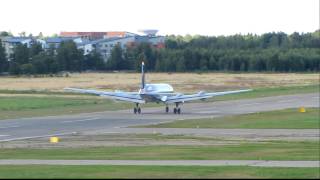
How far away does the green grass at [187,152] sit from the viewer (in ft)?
95.3

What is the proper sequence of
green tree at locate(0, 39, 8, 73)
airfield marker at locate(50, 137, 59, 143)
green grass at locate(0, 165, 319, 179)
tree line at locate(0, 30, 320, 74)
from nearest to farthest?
green grass at locate(0, 165, 319, 179), airfield marker at locate(50, 137, 59, 143), green tree at locate(0, 39, 8, 73), tree line at locate(0, 30, 320, 74)

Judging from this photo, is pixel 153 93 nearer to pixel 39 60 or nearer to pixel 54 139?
pixel 54 139

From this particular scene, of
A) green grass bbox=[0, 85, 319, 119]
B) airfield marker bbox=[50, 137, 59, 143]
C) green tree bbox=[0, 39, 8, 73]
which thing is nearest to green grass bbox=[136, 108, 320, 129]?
airfield marker bbox=[50, 137, 59, 143]

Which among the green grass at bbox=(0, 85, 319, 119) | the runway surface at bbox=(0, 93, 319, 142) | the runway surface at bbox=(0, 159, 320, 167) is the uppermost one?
the runway surface at bbox=(0, 159, 320, 167)

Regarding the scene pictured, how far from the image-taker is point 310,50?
176 meters

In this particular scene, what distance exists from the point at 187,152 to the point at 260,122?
20.4 metres

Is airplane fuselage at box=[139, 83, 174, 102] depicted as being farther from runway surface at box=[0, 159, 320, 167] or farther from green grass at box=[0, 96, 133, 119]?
runway surface at box=[0, 159, 320, 167]

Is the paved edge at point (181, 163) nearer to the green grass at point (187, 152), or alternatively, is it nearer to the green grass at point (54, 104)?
the green grass at point (187, 152)

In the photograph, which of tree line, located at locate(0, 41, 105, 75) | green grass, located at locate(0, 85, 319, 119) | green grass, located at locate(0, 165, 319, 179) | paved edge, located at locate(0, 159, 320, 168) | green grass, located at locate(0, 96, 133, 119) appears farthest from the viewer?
tree line, located at locate(0, 41, 105, 75)

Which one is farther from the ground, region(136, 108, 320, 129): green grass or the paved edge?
the paved edge

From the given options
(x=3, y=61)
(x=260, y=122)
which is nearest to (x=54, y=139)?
(x=260, y=122)

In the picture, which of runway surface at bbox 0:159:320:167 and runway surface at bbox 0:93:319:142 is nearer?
runway surface at bbox 0:159:320:167

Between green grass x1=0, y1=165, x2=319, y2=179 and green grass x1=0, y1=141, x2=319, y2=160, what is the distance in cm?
374

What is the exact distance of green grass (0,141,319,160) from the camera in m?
29.1
